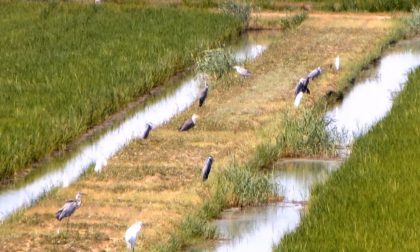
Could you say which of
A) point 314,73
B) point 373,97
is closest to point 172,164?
point 314,73

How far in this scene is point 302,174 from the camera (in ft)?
33.7

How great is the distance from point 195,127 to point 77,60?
3638 mm

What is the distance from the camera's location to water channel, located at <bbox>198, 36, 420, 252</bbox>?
8516mm

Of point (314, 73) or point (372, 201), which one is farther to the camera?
point (314, 73)

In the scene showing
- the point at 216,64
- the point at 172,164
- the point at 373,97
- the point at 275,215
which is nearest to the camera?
the point at 275,215

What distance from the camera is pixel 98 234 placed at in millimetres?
8344

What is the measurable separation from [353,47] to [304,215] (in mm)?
7968

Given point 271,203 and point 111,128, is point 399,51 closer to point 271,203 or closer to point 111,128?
point 111,128

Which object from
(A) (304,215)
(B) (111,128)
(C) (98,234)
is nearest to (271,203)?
(A) (304,215)

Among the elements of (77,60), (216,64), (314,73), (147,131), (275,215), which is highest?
(77,60)

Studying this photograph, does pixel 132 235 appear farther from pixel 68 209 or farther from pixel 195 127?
pixel 195 127

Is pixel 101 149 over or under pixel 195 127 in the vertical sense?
under

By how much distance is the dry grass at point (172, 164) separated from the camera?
8.40 metres

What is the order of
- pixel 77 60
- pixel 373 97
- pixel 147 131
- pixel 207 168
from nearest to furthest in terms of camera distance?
pixel 207 168 → pixel 147 131 → pixel 373 97 → pixel 77 60
